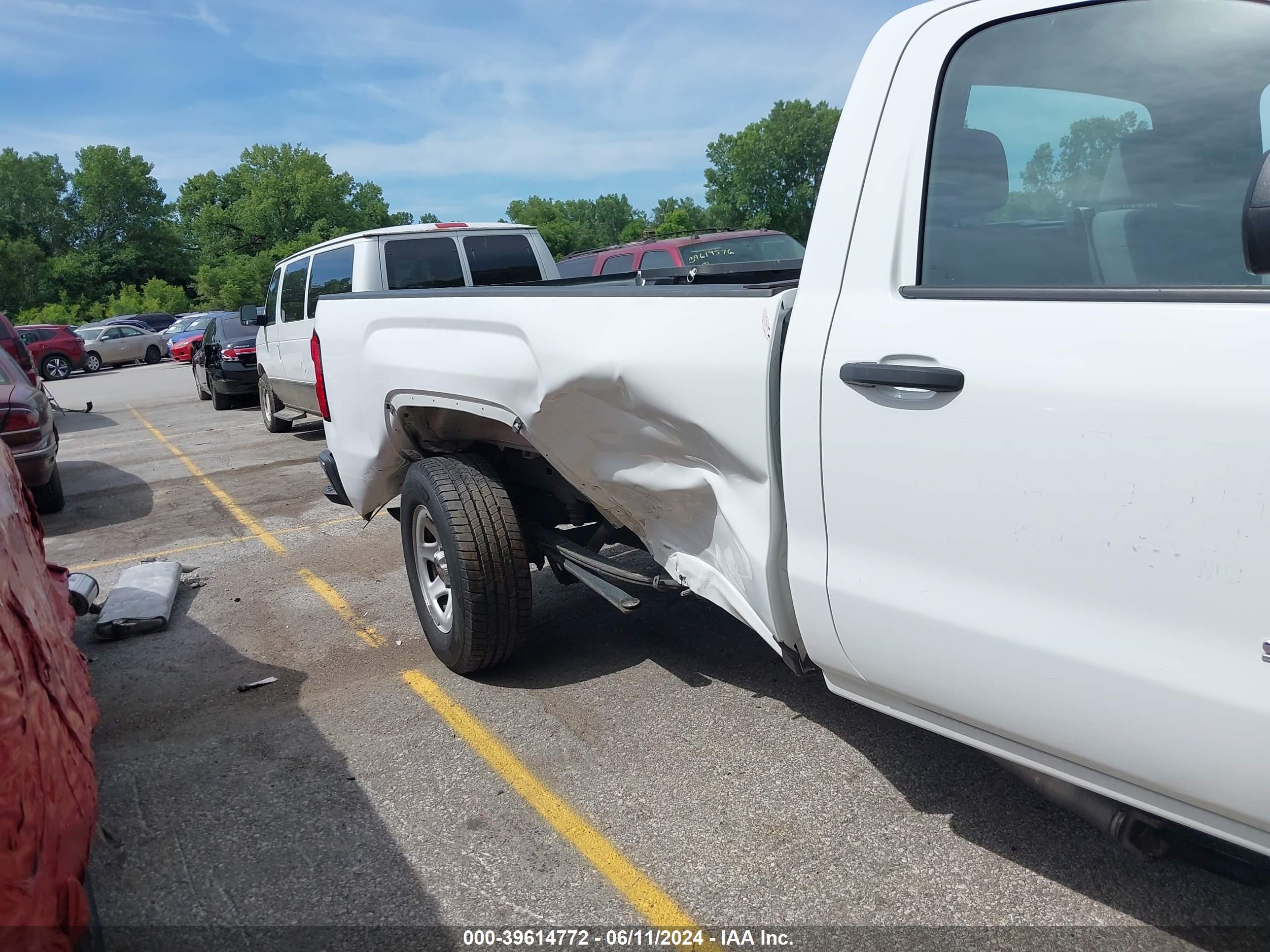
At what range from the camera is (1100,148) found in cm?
226

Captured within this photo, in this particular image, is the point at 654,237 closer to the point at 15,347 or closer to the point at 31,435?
the point at 31,435

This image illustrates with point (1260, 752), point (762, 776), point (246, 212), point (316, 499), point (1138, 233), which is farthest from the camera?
point (246, 212)

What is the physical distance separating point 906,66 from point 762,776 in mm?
2155

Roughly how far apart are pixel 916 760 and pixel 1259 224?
214 centimetres

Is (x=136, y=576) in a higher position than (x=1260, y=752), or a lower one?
lower

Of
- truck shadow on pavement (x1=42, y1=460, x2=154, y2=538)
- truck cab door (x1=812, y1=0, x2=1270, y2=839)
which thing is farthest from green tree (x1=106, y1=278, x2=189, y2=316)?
truck cab door (x1=812, y1=0, x2=1270, y2=839)

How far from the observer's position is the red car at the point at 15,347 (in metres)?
12.4

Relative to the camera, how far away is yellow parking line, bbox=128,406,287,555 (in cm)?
708

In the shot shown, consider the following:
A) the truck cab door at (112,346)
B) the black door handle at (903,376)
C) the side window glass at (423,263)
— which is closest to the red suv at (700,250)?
the side window glass at (423,263)

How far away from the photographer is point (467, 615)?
12.8ft

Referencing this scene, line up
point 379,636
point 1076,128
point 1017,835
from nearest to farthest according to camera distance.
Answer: point 1076,128, point 1017,835, point 379,636

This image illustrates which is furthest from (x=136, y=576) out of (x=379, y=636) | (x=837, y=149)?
(x=837, y=149)

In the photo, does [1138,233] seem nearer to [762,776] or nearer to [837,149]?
[837,149]

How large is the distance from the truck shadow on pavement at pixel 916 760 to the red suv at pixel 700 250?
21.7ft
